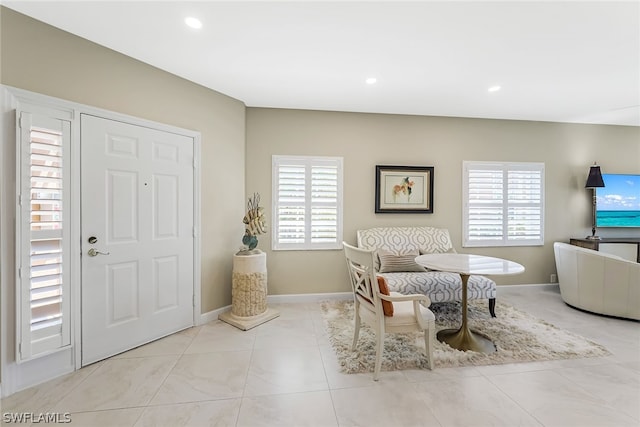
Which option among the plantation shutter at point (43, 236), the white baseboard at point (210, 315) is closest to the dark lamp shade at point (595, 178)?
the white baseboard at point (210, 315)

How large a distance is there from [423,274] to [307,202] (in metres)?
1.79

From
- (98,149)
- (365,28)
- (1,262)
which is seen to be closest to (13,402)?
(1,262)

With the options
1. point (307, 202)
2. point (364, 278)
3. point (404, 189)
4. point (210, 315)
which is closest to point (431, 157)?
point (404, 189)

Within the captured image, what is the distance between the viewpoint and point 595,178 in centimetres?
406

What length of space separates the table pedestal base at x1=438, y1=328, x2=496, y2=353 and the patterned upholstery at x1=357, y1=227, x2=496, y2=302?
18.3 inches

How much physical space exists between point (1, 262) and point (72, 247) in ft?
1.24

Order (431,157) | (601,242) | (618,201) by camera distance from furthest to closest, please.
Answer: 1. (618,201)
2. (431,157)
3. (601,242)

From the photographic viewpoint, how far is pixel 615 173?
4.32m

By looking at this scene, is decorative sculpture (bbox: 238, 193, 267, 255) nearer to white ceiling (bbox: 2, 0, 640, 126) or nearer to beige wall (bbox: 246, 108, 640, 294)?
beige wall (bbox: 246, 108, 640, 294)

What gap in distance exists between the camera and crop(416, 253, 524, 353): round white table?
236cm

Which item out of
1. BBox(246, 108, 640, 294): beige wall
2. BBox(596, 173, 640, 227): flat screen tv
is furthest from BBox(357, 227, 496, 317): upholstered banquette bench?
BBox(596, 173, 640, 227): flat screen tv

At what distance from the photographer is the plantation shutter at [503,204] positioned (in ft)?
13.4

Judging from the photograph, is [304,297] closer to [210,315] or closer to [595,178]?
[210,315]

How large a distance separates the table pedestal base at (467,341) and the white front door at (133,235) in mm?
2785
